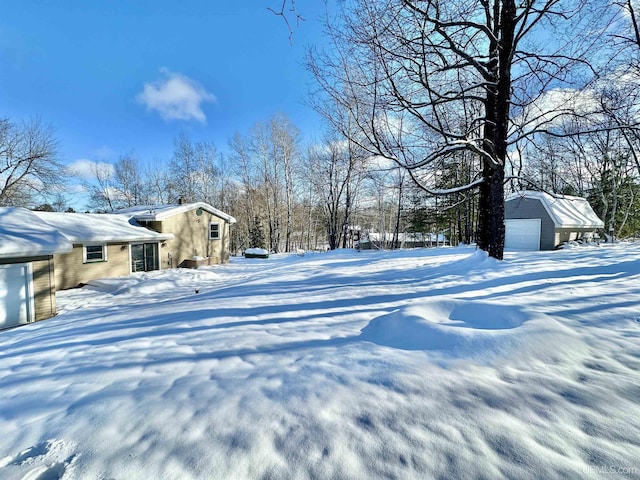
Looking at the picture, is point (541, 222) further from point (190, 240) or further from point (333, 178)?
point (190, 240)

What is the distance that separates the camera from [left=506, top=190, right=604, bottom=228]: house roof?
→ 582 inches

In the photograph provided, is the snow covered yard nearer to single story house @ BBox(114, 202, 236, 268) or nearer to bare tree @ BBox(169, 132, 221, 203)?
single story house @ BBox(114, 202, 236, 268)

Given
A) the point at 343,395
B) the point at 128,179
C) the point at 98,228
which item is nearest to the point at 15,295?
the point at 98,228

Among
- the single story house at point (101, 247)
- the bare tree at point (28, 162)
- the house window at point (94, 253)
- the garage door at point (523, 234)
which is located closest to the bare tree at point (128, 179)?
the bare tree at point (28, 162)

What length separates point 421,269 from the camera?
7320mm

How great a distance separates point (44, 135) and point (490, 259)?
27.7 m

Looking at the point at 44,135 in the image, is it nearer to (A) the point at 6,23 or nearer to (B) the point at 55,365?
(A) the point at 6,23

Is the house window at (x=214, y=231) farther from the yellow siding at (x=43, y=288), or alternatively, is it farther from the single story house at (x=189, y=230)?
the yellow siding at (x=43, y=288)

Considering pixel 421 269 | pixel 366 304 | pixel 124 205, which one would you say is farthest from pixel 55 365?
pixel 124 205

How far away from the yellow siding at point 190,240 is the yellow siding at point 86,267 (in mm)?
1992

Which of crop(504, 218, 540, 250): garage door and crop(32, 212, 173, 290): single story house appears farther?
crop(504, 218, 540, 250): garage door

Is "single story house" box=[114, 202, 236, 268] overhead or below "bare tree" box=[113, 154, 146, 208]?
below

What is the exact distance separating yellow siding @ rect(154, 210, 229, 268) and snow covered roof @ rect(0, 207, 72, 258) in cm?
601

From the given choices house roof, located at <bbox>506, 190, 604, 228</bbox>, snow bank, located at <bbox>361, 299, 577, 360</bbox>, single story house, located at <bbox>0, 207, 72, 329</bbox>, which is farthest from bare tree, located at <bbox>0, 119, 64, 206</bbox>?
house roof, located at <bbox>506, 190, 604, 228</bbox>
